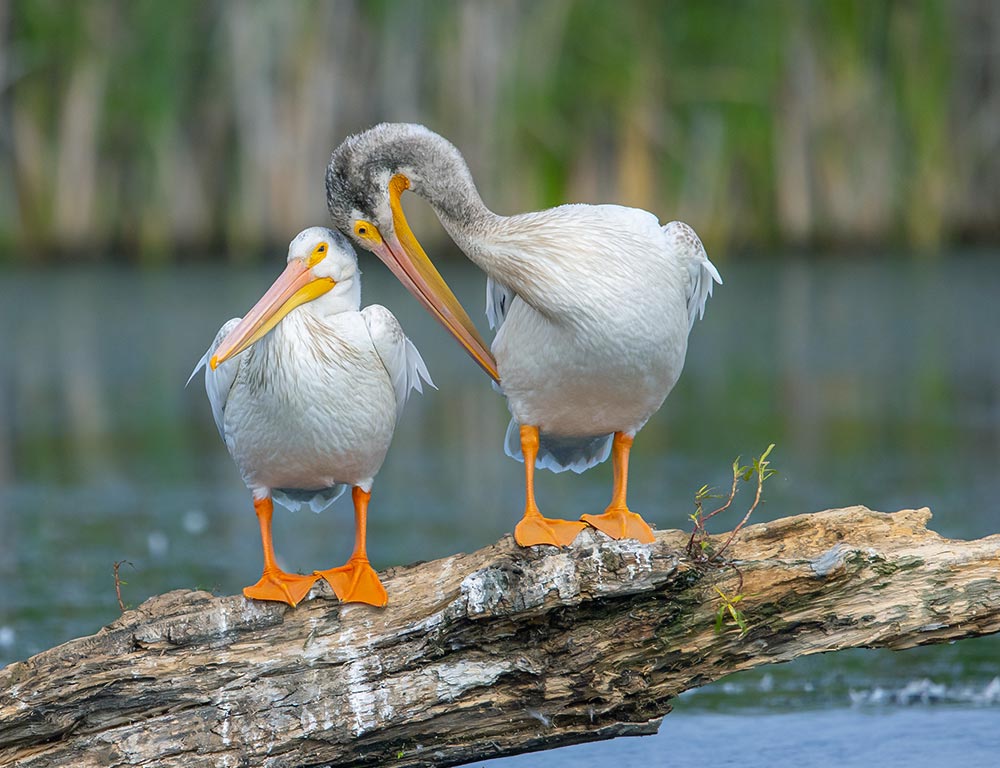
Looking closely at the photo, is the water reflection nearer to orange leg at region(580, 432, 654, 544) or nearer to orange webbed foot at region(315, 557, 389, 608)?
orange webbed foot at region(315, 557, 389, 608)

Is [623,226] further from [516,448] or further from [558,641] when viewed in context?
[558,641]

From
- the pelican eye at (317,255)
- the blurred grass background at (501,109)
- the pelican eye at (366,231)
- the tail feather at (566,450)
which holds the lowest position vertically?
the tail feather at (566,450)

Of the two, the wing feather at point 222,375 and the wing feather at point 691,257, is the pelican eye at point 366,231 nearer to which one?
the wing feather at point 222,375

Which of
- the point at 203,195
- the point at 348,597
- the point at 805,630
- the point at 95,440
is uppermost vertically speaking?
the point at 203,195

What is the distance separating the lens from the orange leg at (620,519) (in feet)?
15.6

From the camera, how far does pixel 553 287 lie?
4.79 metres

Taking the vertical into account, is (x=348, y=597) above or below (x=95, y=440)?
below

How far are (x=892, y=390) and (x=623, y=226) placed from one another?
7783mm

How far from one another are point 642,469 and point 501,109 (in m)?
12.6

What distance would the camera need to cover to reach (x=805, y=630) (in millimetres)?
4547

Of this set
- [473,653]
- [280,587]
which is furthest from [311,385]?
[473,653]

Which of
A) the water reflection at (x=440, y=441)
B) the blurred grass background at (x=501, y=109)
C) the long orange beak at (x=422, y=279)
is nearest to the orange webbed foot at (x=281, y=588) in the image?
the water reflection at (x=440, y=441)

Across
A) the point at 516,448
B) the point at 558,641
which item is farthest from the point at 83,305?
the point at 558,641

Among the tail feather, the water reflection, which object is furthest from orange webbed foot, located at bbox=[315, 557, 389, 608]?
the tail feather
